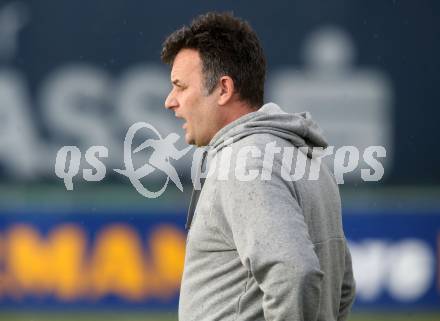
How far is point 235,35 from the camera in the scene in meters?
2.21

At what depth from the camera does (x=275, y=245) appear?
6.03 feet

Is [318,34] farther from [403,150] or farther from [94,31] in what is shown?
[94,31]

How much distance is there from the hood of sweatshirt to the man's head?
7 cm

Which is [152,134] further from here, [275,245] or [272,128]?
[275,245]

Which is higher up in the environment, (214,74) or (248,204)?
(214,74)

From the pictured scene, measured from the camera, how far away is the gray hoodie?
1848mm

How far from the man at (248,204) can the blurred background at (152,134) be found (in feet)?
11.3

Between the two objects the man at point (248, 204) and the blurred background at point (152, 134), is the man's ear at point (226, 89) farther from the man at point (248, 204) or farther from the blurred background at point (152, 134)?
the blurred background at point (152, 134)

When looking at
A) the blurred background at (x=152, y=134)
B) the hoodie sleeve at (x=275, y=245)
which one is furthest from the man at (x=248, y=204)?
the blurred background at (x=152, y=134)

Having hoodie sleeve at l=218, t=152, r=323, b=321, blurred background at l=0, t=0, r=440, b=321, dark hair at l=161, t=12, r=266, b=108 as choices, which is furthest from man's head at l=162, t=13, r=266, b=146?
blurred background at l=0, t=0, r=440, b=321

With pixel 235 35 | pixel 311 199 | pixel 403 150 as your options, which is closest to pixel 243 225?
pixel 311 199

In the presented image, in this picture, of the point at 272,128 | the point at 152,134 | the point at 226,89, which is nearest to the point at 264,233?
the point at 272,128

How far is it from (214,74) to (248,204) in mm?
396

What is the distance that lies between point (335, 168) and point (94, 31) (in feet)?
5.25
